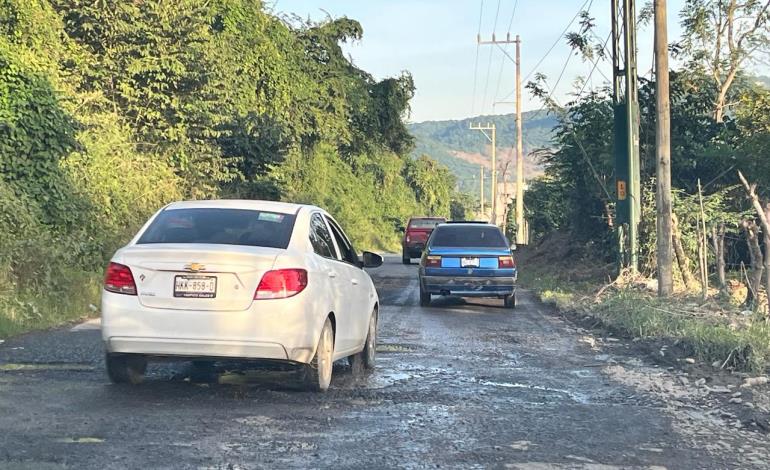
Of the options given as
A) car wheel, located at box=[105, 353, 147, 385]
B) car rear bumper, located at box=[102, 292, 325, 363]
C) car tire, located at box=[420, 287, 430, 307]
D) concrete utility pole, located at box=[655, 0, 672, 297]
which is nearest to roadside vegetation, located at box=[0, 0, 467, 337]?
car wheel, located at box=[105, 353, 147, 385]

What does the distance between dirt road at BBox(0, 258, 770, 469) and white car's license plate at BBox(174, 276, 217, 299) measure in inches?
34.0

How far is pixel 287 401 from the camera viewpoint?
6984 mm

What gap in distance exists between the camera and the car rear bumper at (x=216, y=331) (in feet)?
21.8

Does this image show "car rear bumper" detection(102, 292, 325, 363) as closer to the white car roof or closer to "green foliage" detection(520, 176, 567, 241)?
the white car roof

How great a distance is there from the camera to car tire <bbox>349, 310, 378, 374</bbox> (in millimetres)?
8711

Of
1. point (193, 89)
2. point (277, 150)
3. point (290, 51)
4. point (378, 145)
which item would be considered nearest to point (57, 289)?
point (193, 89)

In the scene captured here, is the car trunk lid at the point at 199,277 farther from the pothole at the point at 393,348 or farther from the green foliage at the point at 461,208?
the green foliage at the point at 461,208

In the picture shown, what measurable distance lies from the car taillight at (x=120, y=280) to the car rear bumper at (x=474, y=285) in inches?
374

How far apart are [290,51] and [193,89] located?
11.3 meters

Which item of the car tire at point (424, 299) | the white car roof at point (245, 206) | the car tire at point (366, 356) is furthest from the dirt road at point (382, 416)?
the car tire at point (424, 299)

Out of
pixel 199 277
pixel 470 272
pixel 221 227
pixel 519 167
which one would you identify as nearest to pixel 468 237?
pixel 470 272

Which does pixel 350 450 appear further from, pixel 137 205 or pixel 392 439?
pixel 137 205

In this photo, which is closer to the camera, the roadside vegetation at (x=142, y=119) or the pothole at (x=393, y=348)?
the pothole at (x=393, y=348)

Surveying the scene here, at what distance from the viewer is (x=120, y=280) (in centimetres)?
688
